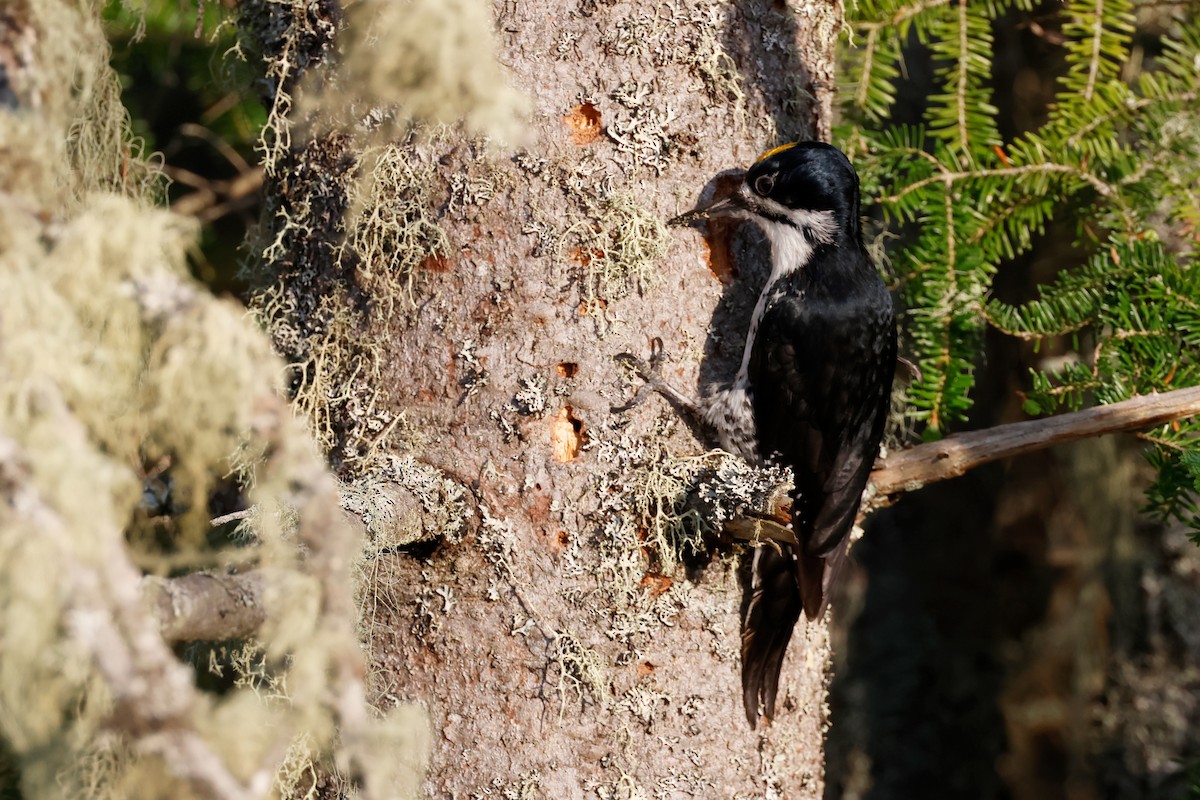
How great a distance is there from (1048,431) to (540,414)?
3.55 feet

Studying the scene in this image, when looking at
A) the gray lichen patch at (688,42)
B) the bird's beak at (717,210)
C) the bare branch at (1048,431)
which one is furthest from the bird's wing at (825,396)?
the gray lichen patch at (688,42)

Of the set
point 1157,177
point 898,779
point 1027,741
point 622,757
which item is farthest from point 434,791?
point 1027,741

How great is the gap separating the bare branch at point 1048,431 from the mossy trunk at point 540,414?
55 centimetres

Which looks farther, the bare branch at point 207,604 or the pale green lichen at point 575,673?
the pale green lichen at point 575,673

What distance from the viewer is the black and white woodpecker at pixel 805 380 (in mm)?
2146

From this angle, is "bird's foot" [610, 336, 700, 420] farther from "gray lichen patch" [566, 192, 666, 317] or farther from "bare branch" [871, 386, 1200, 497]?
"bare branch" [871, 386, 1200, 497]

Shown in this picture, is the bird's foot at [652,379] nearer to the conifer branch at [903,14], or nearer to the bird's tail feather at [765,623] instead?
the bird's tail feather at [765,623]

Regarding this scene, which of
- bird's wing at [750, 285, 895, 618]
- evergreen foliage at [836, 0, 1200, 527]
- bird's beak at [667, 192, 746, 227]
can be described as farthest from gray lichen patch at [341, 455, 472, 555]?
evergreen foliage at [836, 0, 1200, 527]

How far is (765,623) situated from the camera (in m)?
2.12

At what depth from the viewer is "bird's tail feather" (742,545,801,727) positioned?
2.07 meters

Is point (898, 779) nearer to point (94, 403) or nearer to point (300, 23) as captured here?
point (300, 23)

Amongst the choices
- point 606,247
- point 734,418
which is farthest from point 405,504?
point 734,418

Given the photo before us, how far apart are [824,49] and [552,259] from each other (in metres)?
0.85

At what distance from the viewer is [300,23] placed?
2076 mm
